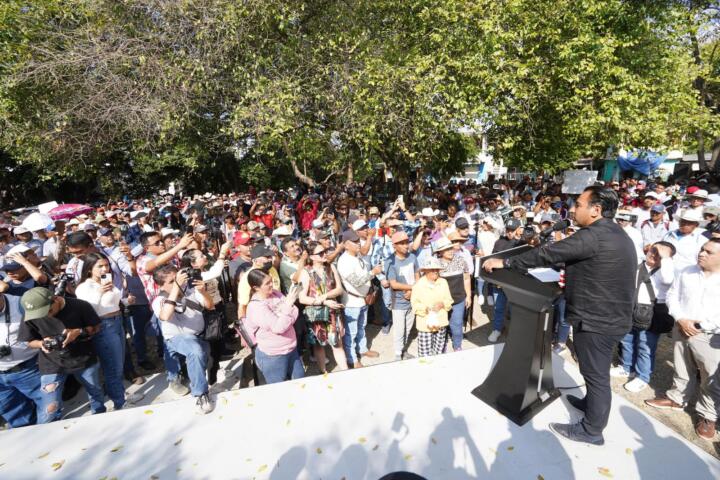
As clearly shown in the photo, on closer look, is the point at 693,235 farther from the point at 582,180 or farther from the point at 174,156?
the point at 174,156

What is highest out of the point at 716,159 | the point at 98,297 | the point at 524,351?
the point at 716,159

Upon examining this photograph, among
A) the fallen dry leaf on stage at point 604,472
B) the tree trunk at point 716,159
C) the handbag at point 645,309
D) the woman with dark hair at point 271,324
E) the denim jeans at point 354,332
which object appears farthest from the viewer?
the tree trunk at point 716,159

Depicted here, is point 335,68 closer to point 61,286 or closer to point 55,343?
point 61,286

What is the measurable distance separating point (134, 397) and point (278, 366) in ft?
7.05

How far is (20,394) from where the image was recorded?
3.60m

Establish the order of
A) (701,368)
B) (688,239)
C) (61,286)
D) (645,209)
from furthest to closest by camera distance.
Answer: (645,209)
(688,239)
(61,286)
(701,368)

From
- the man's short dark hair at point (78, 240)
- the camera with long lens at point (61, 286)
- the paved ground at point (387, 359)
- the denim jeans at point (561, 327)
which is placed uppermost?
the man's short dark hair at point (78, 240)

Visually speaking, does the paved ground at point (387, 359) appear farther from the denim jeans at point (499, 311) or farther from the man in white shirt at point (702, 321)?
the denim jeans at point (499, 311)

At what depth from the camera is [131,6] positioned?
7863 millimetres

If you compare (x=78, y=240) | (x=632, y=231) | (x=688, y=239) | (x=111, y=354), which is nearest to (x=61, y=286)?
(x=78, y=240)

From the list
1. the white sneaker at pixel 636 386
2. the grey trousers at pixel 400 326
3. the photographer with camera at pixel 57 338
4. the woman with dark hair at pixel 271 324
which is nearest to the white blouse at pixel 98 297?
the photographer with camera at pixel 57 338

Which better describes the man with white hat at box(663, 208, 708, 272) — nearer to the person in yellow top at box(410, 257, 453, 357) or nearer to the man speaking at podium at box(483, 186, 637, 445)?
the man speaking at podium at box(483, 186, 637, 445)

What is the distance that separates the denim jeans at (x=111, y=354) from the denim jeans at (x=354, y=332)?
2571 mm

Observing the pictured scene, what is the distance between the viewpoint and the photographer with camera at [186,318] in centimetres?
350
